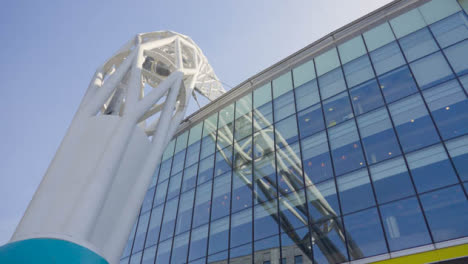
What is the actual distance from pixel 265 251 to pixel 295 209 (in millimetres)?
2636

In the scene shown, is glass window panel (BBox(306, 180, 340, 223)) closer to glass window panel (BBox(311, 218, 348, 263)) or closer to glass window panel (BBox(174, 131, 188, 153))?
glass window panel (BBox(311, 218, 348, 263))

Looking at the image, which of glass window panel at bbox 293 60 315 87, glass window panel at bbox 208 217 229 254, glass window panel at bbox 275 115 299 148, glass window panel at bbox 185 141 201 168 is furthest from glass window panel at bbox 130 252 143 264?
glass window panel at bbox 293 60 315 87

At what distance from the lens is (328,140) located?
64.1 feet

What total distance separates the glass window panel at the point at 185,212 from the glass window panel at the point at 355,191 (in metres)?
10.9

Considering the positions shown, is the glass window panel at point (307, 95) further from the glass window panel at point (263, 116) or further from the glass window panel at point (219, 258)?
the glass window panel at point (219, 258)

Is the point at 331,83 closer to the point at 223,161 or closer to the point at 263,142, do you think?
the point at 263,142

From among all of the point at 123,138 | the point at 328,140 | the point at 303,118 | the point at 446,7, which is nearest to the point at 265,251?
the point at 328,140

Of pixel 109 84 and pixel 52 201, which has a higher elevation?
pixel 109 84

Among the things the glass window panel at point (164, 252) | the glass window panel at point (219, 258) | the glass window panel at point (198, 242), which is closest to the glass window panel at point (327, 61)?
the glass window panel at point (198, 242)

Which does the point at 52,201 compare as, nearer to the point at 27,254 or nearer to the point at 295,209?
the point at 27,254

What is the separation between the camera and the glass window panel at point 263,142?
22.4 metres

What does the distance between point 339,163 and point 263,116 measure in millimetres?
7740

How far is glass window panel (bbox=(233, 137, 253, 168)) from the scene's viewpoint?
23.2 m

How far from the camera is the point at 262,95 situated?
26031mm
